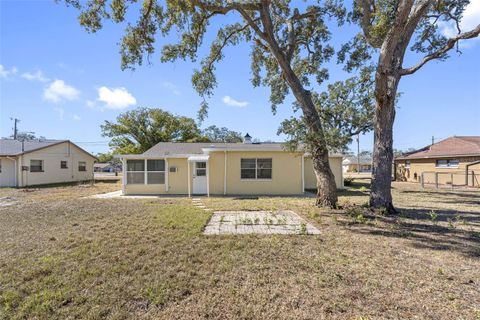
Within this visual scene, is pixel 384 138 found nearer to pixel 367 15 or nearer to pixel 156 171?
pixel 367 15

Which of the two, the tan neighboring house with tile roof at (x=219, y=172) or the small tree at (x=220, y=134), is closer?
the tan neighboring house with tile roof at (x=219, y=172)

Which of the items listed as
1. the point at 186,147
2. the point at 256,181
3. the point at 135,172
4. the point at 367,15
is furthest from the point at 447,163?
the point at 135,172

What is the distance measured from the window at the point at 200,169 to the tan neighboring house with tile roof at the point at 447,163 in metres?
15.2

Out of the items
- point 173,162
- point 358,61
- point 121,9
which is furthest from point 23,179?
point 358,61

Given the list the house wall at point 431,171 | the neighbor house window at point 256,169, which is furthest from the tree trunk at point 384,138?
the house wall at point 431,171

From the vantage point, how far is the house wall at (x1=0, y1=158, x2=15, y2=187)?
67.0 ft

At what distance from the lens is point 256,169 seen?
14055 millimetres

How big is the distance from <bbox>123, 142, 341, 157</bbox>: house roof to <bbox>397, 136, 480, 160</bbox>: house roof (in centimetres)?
1439

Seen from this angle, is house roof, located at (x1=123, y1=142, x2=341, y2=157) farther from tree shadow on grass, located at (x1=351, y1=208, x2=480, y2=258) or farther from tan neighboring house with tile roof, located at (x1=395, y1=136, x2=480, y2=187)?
tan neighboring house with tile roof, located at (x1=395, y1=136, x2=480, y2=187)

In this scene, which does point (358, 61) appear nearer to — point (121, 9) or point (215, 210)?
point (215, 210)

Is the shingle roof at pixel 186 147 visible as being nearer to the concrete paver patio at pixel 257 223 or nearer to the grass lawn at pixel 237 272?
the concrete paver patio at pixel 257 223

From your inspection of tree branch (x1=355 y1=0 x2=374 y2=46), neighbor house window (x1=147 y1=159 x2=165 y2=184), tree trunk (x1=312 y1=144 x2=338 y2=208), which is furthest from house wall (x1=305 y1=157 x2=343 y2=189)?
tree branch (x1=355 y1=0 x2=374 y2=46)

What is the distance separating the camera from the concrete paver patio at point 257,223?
6.14 m

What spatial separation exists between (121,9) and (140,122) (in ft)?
82.0
